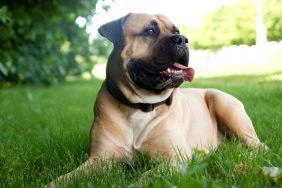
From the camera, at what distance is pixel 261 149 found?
10.1 feet

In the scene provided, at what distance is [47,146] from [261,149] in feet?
5.78

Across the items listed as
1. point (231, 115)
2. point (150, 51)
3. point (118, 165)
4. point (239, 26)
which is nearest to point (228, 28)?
point (239, 26)

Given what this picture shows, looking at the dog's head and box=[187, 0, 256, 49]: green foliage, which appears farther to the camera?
box=[187, 0, 256, 49]: green foliage

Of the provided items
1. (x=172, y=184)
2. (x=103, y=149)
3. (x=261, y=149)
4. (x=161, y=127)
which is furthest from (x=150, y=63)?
(x=172, y=184)

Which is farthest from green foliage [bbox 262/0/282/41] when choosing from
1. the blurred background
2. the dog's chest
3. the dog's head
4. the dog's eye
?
the dog's chest

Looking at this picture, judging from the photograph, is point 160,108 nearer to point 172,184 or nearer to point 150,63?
point 150,63

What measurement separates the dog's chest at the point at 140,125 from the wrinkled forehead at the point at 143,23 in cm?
63

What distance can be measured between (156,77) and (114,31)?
0.52 metres

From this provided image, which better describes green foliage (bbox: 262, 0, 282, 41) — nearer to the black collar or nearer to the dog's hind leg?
the dog's hind leg

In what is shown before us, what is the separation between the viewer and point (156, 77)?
3408mm

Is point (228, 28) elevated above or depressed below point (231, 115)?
below

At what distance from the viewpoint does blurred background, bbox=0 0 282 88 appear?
7.50m

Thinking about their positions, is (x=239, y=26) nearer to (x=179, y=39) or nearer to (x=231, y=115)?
(x=231, y=115)

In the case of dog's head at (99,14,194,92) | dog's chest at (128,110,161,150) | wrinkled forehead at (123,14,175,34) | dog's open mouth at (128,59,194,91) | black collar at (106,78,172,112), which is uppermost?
wrinkled forehead at (123,14,175,34)
